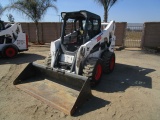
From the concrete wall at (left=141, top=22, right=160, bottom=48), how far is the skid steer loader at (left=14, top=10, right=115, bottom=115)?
7.04m

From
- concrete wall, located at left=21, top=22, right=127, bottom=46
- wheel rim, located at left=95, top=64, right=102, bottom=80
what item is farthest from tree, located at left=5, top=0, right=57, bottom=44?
wheel rim, located at left=95, top=64, right=102, bottom=80

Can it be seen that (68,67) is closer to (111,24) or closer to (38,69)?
(38,69)

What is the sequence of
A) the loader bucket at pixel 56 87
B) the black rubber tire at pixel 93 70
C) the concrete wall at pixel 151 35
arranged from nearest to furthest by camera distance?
the loader bucket at pixel 56 87 < the black rubber tire at pixel 93 70 < the concrete wall at pixel 151 35

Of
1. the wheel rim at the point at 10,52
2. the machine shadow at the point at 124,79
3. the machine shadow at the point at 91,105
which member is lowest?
the machine shadow at the point at 91,105

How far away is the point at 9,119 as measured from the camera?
12.7ft

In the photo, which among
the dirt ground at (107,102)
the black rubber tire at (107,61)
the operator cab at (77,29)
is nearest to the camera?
the dirt ground at (107,102)

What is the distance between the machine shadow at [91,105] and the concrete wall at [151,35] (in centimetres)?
966

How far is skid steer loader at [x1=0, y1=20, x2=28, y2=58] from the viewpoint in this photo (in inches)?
385

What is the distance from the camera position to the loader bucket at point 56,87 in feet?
13.9

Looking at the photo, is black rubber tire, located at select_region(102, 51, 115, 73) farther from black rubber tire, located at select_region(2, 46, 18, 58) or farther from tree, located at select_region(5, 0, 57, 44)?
tree, located at select_region(5, 0, 57, 44)

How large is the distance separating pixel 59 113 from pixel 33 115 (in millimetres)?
570

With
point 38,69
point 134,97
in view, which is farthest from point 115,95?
point 38,69

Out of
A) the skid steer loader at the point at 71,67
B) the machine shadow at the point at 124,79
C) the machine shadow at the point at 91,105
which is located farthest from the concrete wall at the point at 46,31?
the machine shadow at the point at 91,105

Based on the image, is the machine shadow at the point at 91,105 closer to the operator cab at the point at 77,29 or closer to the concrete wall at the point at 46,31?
the operator cab at the point at 77,29
